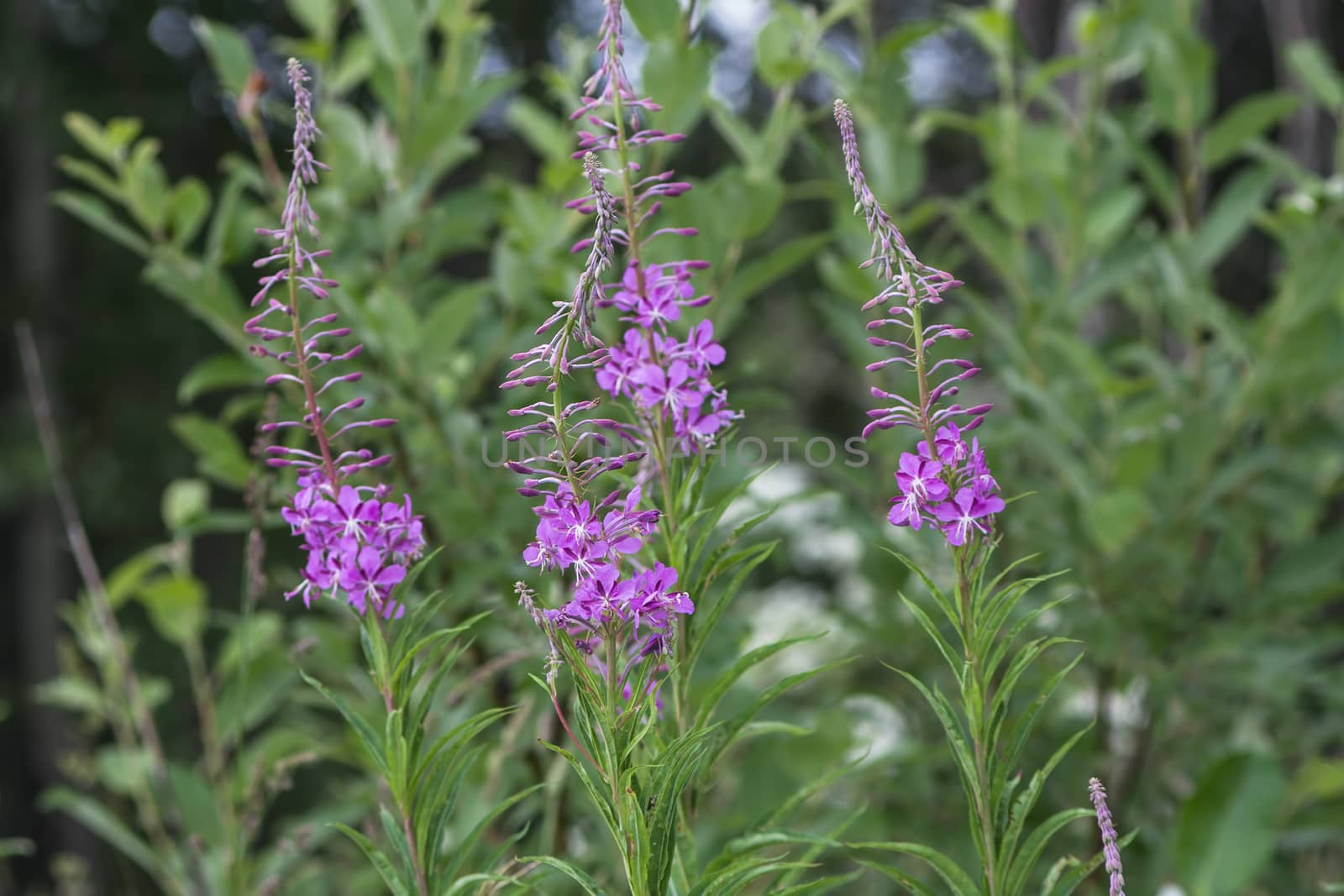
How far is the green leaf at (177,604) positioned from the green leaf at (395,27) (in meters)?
1.09

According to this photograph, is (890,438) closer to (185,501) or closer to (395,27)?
(395,27)

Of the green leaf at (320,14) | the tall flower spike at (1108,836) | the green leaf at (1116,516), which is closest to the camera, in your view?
the tall flower spike at (1108,836)

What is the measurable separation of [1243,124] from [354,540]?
1880mm

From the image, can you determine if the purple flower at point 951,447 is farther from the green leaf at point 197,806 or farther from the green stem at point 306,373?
the green leaf at point 197,806

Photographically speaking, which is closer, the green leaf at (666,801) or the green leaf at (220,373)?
the green leaf at (666,801)

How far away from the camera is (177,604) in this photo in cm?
233

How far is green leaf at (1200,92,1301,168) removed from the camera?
7.01 feet

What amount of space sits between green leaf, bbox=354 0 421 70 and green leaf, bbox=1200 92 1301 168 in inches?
59.1

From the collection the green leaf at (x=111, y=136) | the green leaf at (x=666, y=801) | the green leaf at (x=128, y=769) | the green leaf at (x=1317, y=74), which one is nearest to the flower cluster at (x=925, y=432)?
the green leaf at (x=666, y=801)

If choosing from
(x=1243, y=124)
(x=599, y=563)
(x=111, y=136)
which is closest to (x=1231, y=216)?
(x=1243, y=124)

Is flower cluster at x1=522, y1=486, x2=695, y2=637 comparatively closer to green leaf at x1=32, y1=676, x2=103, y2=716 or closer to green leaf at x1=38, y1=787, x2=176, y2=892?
green leaf at x1=38, y1=787, x2=176, y2=892

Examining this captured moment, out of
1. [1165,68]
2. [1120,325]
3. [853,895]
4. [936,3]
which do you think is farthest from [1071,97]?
[936,3]

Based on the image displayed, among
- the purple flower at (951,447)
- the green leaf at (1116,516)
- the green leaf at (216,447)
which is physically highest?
the green leaf at (216,447)

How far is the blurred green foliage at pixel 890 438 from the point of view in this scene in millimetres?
1935
